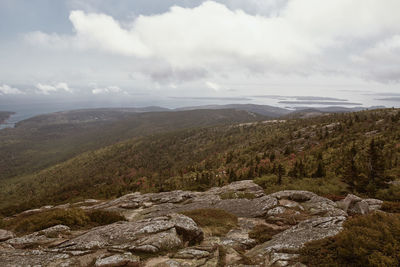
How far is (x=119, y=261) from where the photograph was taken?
27.5ft

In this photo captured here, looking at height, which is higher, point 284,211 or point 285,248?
point 285,248

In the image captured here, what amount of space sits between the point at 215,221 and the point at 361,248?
10049mm

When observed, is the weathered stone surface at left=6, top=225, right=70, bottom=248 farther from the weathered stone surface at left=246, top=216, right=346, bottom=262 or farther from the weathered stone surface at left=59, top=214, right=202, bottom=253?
the weathered stone surface at left=246, top=216, right=346, bottom=262

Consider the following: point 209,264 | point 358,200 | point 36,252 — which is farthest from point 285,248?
point 36,252

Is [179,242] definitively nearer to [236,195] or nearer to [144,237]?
[144,237]

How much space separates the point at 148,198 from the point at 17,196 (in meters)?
157

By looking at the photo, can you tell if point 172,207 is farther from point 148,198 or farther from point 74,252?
point 74,252

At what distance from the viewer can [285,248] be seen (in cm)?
867

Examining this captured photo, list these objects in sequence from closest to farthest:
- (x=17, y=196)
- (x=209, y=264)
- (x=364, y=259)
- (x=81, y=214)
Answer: (x=364, y=259) < (x=209, y=264) < (x=81, y=214) < (x=17, y=196)

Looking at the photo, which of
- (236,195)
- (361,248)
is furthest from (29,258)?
(236,195)

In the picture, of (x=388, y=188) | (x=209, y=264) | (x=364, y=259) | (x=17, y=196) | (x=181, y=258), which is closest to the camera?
(x=364, y=259)

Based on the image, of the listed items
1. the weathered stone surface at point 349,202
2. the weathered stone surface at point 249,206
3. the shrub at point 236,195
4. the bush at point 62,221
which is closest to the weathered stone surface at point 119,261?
the bush at point 62,221

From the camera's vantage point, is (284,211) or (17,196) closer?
(284,211)

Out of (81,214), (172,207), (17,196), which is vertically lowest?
(17,196)
